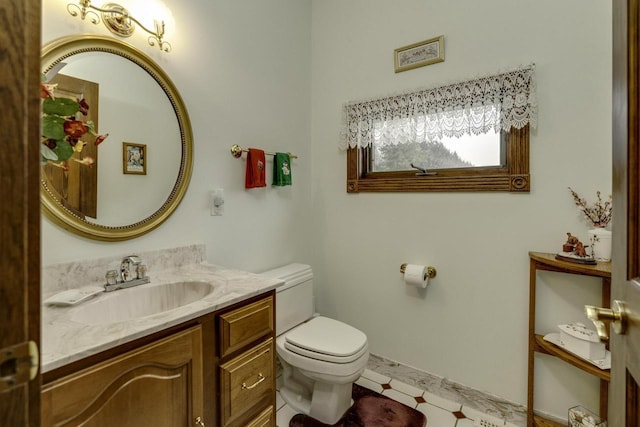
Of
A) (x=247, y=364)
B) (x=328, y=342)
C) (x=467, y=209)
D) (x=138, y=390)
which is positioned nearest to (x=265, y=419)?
(x=247, y=364)

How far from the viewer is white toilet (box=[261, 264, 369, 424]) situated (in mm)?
1423

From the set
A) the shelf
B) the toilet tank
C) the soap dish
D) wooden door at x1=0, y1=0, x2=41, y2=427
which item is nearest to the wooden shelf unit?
the shelf

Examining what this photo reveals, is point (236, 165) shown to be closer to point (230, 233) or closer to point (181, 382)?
point (230, 233)

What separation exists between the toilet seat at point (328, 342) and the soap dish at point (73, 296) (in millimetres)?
910

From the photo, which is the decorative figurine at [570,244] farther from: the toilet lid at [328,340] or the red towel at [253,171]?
the red towel at [253,171]

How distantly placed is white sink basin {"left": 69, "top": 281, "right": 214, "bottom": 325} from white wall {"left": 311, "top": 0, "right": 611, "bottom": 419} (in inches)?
48.2

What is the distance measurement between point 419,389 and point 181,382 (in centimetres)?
150

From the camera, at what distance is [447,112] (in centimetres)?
175

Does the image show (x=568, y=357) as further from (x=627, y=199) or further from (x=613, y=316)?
(x=627, y=199)

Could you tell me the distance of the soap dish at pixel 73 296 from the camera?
38.2 inches

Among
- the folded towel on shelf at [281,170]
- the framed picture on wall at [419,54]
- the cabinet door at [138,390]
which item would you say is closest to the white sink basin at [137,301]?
the cabinet door at [138,390]

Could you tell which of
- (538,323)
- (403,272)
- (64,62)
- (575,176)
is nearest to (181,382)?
(64,62)

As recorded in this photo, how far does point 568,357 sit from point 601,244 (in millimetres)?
536

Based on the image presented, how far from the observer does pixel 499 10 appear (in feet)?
5.26
